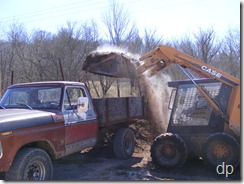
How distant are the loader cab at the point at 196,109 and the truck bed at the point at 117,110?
4.79 feet

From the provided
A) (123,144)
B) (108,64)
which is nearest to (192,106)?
(123,144)

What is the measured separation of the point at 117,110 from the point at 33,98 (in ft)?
7.73

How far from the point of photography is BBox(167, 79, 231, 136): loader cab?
6.82m

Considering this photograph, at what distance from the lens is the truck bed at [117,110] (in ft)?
24.7

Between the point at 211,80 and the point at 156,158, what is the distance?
2.16m

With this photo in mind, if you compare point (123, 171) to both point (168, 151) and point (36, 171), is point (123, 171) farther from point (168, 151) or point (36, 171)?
point (36, 171)

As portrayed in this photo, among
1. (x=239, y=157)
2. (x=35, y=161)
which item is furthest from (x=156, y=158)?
(x=35, y=161)

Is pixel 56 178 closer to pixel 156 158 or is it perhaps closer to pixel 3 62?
pixel 156 158

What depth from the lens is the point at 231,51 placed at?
2428 centimetres

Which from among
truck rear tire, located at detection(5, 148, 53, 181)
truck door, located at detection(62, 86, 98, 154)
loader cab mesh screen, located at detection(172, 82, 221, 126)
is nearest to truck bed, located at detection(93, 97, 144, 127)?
truck door, located at detection(62, 86, 98, 154)

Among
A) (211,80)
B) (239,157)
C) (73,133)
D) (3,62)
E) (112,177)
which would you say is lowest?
(112,177)

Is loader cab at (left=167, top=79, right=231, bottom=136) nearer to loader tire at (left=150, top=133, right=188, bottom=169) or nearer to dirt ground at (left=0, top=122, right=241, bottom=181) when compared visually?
loader tire at (left=150, top=133, right=188, bottom=169)

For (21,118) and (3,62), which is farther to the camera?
(3,62)

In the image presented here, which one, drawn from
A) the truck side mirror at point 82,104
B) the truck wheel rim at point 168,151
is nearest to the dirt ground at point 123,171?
the truck wheel rim at point 168,151
